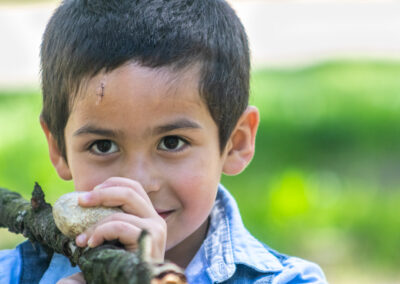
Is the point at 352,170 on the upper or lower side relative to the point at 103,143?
lower

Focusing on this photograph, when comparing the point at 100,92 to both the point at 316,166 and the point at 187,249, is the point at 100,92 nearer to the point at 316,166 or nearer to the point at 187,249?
the point at 187,249

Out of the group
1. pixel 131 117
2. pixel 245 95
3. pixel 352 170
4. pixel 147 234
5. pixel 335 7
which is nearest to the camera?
pixel 147 234

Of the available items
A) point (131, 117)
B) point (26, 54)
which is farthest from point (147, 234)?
point (26, 54)

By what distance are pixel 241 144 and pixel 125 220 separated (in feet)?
3.01

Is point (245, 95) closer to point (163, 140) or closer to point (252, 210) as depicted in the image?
point (163, 140)

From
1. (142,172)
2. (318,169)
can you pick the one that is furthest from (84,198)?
(318,169)

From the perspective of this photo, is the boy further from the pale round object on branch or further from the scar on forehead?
the pale round object on branch

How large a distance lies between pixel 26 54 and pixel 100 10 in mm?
9550

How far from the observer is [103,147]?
7.22 ft

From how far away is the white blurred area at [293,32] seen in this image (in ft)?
32.0

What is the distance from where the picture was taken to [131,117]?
210 cm

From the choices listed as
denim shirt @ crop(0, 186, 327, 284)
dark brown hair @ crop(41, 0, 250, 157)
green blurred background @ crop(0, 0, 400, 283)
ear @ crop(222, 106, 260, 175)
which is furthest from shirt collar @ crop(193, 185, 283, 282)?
green blurred background @ crop(0, 0, 400, 283)

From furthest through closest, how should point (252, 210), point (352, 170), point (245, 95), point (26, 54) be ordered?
point (26, 54) < point (352, 170) < point (252, 210) < point (245, 95)

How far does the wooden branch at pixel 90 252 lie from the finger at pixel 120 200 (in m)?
0.11
